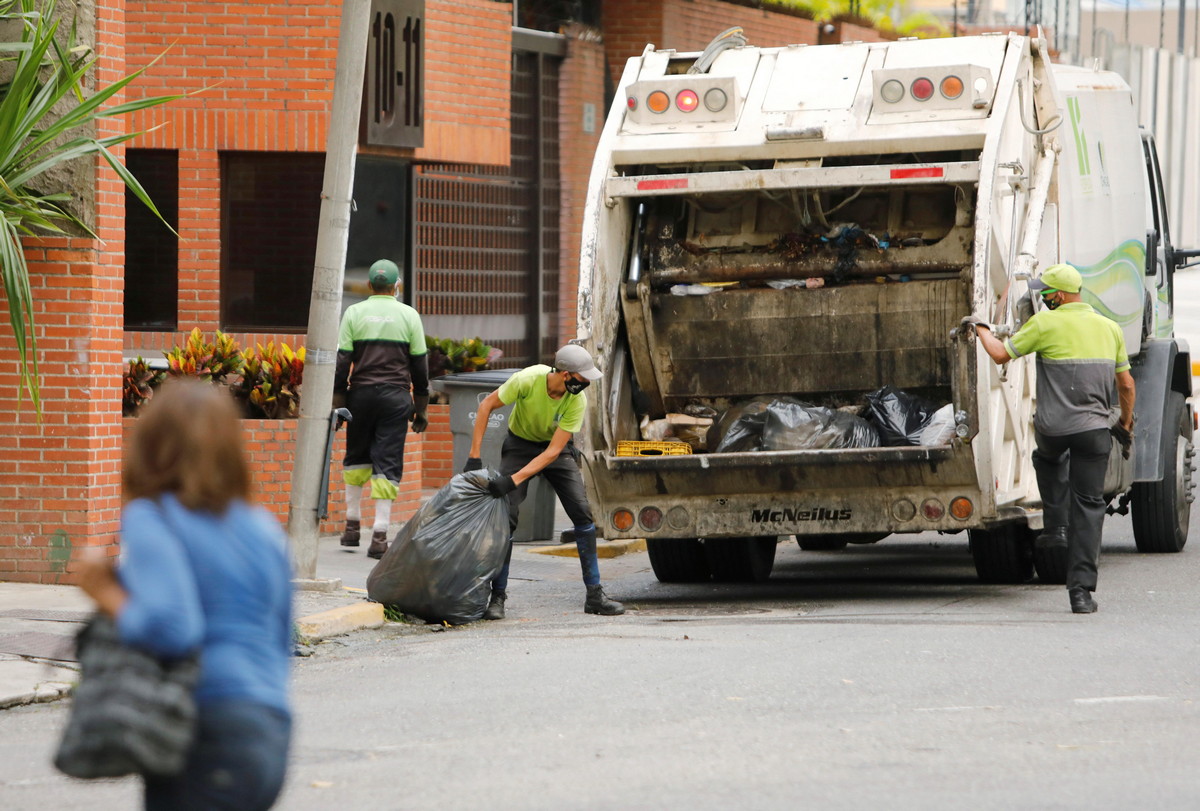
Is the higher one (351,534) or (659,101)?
(659,101)

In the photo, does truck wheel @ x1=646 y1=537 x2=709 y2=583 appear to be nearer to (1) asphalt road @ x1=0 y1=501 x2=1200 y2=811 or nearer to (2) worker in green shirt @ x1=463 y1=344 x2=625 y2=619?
(1) asphalt road @ x1=0 y1=501 x2=1200 y2=811

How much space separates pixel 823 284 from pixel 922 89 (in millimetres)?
1214

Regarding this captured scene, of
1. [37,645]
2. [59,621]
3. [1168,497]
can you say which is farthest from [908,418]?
[37,645]

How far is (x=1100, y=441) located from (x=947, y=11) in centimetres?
2577

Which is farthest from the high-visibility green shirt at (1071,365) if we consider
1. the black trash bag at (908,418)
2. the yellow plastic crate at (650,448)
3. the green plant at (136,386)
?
the green plant at (136,386)

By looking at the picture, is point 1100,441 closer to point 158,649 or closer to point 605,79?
point 158,649

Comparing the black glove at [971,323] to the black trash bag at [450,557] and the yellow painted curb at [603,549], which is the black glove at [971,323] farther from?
the yellow painted curb at [603,549]

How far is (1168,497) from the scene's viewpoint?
11.5 metres

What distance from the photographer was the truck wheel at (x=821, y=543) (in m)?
12.1

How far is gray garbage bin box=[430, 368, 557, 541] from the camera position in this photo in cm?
1204

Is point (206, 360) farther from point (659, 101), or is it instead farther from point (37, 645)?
point (37, 645)

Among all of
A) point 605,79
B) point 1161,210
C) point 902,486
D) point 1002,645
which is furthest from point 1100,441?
point 605,79

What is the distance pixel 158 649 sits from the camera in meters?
3.14

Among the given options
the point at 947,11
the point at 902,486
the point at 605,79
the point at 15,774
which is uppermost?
the point at 947,11
